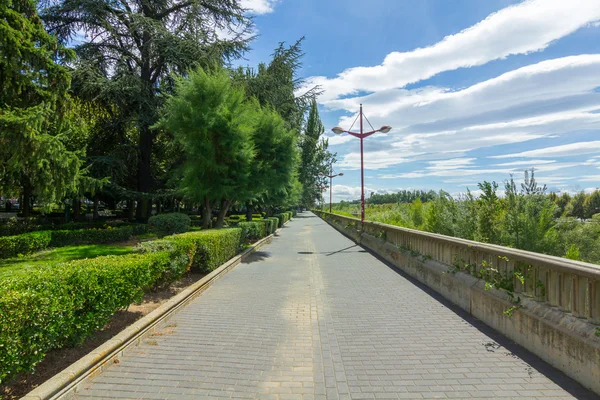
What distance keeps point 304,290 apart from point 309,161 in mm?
33742

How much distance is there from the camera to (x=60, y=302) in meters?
3.37

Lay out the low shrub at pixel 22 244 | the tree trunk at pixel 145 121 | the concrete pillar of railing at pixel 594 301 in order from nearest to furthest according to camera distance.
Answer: the concrete pillar of railing at pixel 594 301
the low shrub at pixel 22 244
the tree trunk at pixel 145 121

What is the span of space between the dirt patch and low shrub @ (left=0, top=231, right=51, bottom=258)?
7.88 meters

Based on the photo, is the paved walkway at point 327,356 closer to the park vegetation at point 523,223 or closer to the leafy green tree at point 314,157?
the park vegetation at point 523,223

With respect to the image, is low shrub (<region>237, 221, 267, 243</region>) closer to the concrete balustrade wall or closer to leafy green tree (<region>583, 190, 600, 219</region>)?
the concrete balustrade wall

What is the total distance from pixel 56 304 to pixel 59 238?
1301 cm

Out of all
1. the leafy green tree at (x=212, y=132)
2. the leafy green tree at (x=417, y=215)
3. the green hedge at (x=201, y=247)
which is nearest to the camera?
the green hedge at (x=201, y=247)

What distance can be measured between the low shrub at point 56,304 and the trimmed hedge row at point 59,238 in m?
8.87

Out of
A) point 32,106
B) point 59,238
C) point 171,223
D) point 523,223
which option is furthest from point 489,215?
point 59,238

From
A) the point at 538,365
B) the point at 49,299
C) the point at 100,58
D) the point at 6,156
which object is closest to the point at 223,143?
the point at 6,156

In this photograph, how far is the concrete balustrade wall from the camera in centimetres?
323

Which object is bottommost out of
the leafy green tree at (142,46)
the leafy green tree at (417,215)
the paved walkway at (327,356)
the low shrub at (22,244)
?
the paved walkway at (327,356)

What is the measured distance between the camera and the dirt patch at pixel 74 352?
10.1ft

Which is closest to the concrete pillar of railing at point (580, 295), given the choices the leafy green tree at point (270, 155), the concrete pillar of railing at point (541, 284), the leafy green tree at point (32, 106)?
the concrete pillar of railing at point (541, 284)
